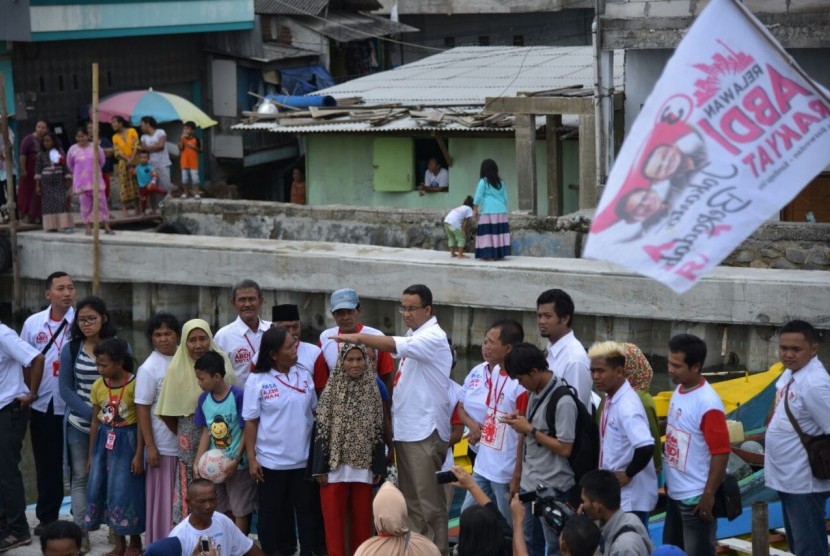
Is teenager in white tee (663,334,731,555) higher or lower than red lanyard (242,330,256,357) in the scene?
lower

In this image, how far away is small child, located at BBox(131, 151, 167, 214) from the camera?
20766mm

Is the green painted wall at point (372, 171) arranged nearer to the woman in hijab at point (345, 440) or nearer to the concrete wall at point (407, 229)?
the concrete wall at point (407, 229)

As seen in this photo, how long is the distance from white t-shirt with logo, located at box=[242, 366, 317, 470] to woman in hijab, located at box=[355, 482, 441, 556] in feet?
7.08

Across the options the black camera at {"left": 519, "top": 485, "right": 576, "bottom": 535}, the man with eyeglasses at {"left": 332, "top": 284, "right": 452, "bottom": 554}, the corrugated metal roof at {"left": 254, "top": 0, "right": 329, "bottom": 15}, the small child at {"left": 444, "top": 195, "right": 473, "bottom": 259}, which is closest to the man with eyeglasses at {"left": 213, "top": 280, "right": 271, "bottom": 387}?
the man with eyeglasses at {"left": 332, "top": 284, "right": 452, "bottom": 554}

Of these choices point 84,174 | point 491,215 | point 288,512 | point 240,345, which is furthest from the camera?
point 84,174

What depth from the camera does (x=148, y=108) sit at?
947 inches

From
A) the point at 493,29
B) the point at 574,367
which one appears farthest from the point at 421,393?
the point at 493,29

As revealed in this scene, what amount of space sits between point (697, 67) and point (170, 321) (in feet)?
12.9

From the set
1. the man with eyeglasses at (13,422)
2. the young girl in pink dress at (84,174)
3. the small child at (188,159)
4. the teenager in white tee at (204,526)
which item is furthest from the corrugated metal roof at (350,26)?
the teenager in white tee at (204,526)

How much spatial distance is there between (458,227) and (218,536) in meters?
10.5

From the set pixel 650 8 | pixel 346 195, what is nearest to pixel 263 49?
pixel 346 195

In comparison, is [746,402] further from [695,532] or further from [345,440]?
[345,440]

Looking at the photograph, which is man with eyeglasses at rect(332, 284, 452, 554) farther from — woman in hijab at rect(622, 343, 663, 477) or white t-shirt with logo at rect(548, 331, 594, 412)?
woman in hijab at rect(622, 343, 663, 477)

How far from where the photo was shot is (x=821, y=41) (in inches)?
648
